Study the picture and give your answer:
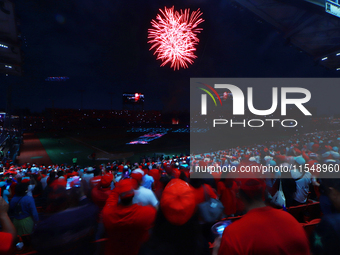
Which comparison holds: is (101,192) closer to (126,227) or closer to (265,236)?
(126,227)

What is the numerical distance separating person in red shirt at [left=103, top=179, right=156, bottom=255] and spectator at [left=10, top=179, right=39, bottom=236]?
2.19m

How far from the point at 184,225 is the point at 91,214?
3.79 feet

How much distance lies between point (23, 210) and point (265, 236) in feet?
13.6

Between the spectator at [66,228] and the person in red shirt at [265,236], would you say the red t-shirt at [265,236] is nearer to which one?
the person in red shirt at [265,236]

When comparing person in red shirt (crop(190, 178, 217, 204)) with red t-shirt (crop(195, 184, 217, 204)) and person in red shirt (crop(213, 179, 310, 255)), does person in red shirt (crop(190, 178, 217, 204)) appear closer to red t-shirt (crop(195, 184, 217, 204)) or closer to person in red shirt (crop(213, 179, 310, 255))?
red t-shirt (crop(195, 184, 217, 204))

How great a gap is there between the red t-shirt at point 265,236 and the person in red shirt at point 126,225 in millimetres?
1101

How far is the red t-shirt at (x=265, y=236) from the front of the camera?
1.33m

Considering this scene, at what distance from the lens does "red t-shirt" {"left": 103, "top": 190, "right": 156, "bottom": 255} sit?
2.16 metres

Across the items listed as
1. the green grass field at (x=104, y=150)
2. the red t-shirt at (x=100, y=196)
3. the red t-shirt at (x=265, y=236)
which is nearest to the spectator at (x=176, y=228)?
the red t-shirt at (x=265, y=236)

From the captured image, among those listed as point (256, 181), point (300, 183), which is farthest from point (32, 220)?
point (300, 183)

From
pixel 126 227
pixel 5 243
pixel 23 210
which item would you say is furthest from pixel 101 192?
pixel 5 243

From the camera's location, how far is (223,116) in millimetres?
63938

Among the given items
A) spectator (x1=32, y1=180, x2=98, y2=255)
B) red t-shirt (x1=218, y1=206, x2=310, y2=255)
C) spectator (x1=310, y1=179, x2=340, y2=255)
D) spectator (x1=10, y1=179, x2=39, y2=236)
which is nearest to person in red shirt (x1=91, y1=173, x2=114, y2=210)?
spectator (x1=10, y1=179, x2=39, y2=236)

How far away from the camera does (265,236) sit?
4.45 ft
